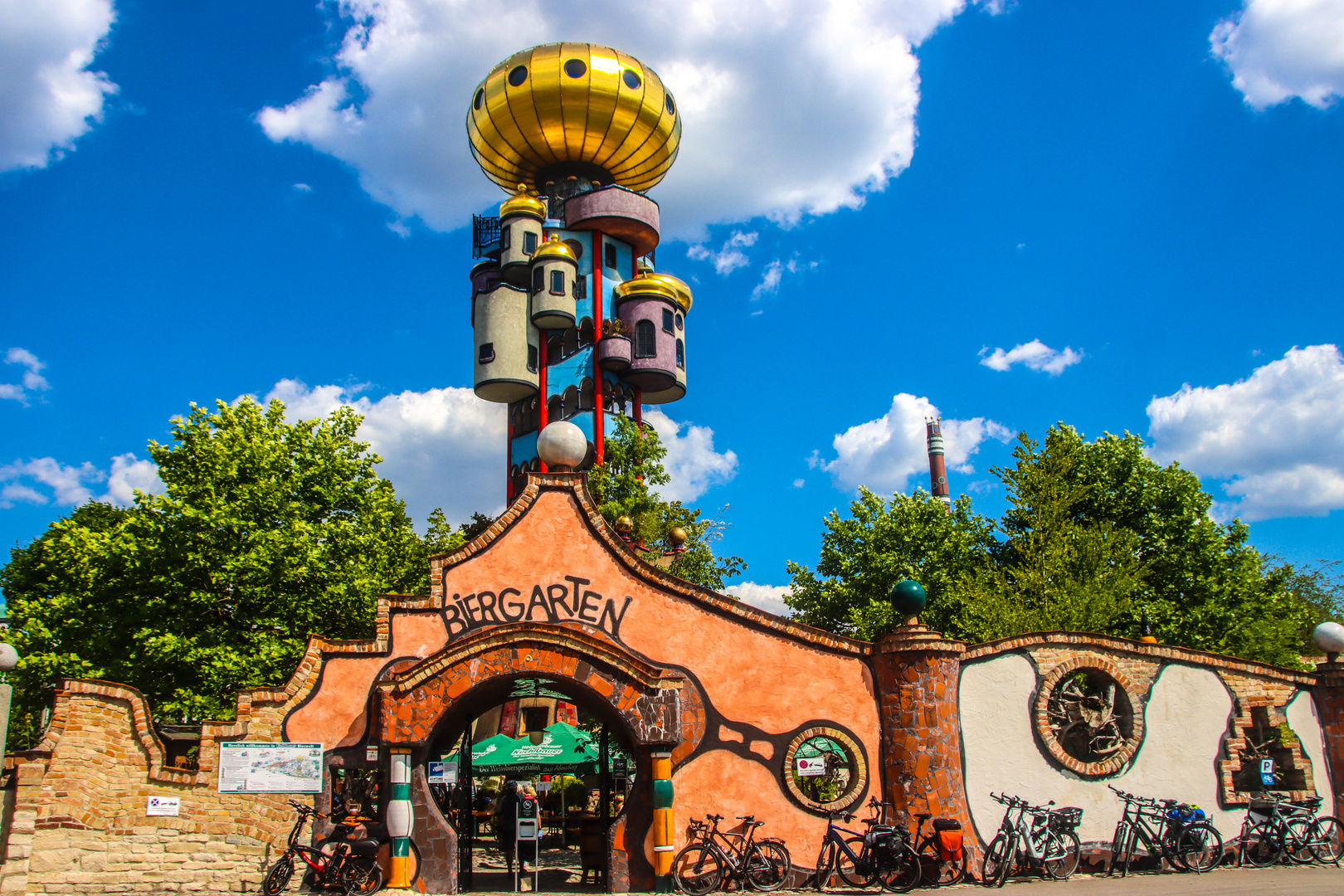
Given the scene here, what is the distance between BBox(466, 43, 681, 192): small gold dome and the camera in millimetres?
36406

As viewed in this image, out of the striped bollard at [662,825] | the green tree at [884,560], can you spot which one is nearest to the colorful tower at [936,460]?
the green tree at [884,560]

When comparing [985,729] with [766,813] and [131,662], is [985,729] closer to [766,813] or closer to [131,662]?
[766,813]

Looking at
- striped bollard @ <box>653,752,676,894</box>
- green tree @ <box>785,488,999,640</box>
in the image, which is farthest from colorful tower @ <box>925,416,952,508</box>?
striped bollard @ <box>653,752,676,894</box>

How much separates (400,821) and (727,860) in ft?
14.2

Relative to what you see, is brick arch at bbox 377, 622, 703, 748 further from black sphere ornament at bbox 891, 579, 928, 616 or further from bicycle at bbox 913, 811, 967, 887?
bicycle at bbox 913, 811, 967, 887

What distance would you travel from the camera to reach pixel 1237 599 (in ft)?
82.1

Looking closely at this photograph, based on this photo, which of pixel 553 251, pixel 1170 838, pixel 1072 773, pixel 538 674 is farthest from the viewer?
pixel 553 251

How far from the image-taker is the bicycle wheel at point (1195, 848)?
1345cm

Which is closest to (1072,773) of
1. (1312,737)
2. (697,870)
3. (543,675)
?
(1312,737)

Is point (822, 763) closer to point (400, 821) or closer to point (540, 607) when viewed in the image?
point (540, 607)

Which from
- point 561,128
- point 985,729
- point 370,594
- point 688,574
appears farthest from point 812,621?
point 561,128

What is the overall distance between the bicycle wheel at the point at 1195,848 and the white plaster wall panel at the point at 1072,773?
2.39 ft

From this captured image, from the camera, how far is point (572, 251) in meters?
37.3

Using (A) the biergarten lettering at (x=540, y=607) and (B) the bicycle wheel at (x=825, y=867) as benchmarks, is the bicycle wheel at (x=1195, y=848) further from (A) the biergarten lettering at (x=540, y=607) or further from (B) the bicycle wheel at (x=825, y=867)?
(A) the biergarten lettering at (x=540, y=607)
